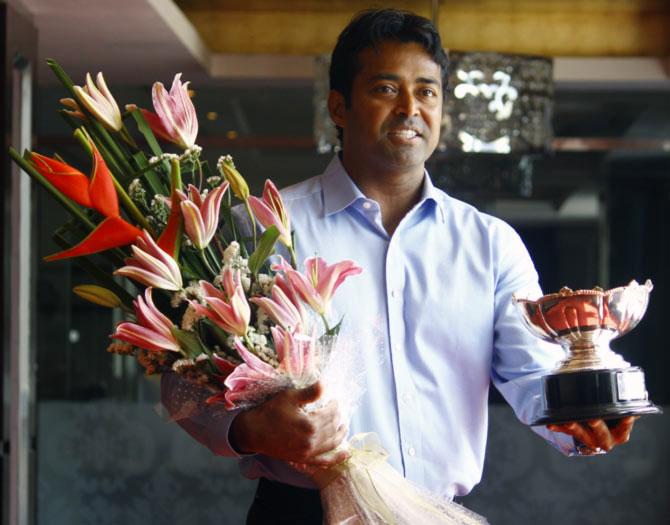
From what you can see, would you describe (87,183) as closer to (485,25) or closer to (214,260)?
(214,260)

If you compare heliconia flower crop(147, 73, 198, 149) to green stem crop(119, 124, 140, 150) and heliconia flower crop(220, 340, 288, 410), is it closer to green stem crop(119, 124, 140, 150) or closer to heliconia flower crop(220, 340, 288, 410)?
green stem crop(119, 124, 140, 150)

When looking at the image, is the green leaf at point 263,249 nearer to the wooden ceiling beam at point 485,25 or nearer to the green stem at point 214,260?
the green stem at point 214,260

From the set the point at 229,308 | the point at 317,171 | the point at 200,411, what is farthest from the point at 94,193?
the point at 317,171

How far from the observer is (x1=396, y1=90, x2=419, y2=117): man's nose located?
6.27ft

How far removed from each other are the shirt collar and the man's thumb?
516mm

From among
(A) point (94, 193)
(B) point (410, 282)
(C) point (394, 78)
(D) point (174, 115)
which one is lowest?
(B) point (410, 282)

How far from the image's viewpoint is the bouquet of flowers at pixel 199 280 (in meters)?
1.50

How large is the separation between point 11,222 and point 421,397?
2.34 meters

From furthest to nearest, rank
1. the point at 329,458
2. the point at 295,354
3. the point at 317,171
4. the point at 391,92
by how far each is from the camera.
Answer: the point at 317,171
the point at 391,92
the point at 329,458
the point at 295,354

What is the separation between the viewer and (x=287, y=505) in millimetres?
1854

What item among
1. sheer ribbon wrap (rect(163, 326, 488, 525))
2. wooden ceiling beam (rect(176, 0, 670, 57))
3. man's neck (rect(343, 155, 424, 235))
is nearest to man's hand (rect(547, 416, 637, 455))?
sheer ribbon wrap (rect(163, 326, 488, 525))

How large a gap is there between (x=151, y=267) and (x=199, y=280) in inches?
4.0

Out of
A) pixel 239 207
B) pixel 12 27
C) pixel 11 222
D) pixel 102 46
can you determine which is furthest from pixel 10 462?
pixel 239 207

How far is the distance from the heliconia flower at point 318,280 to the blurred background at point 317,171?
2700 millimetres
